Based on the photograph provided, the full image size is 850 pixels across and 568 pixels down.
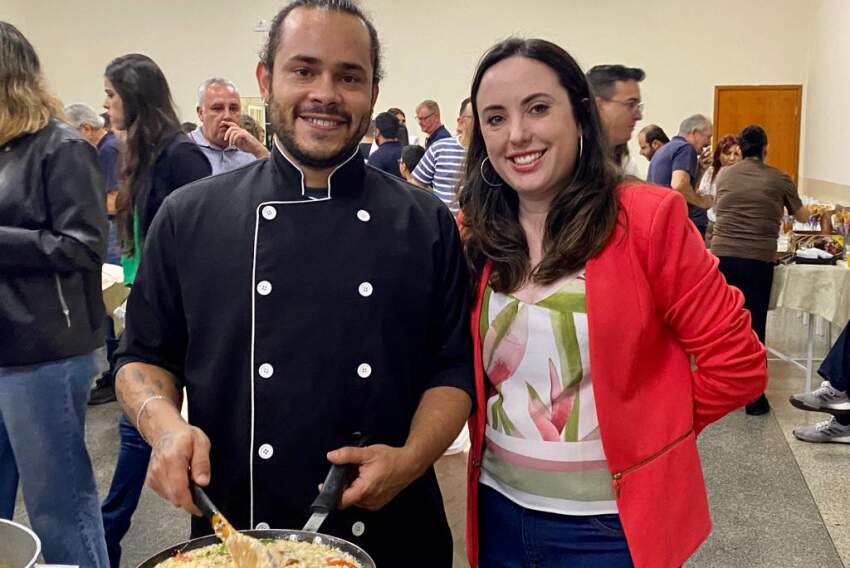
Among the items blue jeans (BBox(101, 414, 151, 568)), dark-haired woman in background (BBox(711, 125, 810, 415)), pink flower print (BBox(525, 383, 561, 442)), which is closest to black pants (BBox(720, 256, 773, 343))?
dark-haired woman in background (BBox(711, 125, 810, 415))

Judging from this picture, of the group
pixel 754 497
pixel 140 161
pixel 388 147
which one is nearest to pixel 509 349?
pixel 140 161

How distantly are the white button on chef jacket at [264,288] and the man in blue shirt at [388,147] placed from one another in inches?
207

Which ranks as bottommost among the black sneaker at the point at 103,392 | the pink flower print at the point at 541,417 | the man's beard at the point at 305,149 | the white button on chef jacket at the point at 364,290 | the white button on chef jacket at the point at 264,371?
the black sneaker at the point at 103,392

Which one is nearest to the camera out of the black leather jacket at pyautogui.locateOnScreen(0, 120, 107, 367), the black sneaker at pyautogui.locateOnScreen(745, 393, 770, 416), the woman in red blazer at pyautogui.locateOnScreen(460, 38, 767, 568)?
the woman in red blazer at pyautogui.locateOnScreen(460, 38, 767, 568)

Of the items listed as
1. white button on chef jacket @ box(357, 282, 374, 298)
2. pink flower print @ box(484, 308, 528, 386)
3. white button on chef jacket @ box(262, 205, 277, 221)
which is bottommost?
pink flower print @ box(484, 308, 528, 386)

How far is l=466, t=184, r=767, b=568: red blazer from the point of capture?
1.24 metres

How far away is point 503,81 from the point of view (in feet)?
4.19

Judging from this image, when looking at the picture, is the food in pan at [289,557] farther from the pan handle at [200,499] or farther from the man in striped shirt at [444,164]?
the man in striped shirt at [444,164]

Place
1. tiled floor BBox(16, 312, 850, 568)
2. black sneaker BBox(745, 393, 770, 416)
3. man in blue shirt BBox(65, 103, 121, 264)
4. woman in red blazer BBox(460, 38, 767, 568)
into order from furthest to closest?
1. man in blue shirt BBox(65, 103, 121, 264)
2. black sneaker BBox(745, 393, 770, 416)
3. tiled floor BBox(16, 312, 850, 568)
4. woman in red blazer BBox(460, 38, 767, 568)

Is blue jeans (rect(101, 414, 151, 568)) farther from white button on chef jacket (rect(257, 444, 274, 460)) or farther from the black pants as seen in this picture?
the black pants

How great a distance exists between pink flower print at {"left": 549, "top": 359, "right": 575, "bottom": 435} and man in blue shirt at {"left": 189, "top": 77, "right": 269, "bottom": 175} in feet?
6.03

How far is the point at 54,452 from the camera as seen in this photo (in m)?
1.92

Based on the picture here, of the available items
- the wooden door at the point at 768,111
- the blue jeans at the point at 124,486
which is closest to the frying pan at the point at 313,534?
the blue jeans at the point at 124,486

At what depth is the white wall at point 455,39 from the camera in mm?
9812
